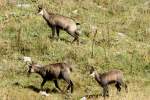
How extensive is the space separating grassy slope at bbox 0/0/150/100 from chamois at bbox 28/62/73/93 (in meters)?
0.46

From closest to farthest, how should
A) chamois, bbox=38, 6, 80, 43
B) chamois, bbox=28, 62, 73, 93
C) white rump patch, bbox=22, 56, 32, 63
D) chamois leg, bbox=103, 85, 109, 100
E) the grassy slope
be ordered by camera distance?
1. chamois, bbox=28, 62, 73, 93
2. chamois leg, bbox=103, 85, 109, 100
3. the grassy slope
4. white rump patch, bbox=22, 56, 32, 63
5. chamois, bbox=38, 6, 80, 43

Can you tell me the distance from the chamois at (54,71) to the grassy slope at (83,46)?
0.46 metres

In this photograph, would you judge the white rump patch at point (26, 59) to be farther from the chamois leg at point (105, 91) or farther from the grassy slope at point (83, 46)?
the chamois leg at point (105, 91)

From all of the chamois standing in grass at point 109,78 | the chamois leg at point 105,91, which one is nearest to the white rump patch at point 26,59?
the chamois standing in grass at point 109,78

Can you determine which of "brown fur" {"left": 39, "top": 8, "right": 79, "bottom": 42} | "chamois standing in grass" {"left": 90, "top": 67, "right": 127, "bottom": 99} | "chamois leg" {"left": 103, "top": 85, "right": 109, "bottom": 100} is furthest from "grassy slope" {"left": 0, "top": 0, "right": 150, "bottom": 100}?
"brown fur" {"left": 39, "top": 8, "right": 79, "bottom": 42}

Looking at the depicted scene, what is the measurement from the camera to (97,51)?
20078 millimetres

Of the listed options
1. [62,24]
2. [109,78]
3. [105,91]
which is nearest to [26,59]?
[62,24]

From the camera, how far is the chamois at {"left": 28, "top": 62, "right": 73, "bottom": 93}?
1628 centimetres

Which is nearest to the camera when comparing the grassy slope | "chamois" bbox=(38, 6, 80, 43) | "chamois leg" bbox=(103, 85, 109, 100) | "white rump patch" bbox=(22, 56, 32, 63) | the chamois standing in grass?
"chamois leg" bbox=(103, 85, 109, 100)

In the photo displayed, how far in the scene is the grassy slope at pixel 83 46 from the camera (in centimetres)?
1706

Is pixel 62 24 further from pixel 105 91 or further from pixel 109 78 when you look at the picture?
pixel 105 91

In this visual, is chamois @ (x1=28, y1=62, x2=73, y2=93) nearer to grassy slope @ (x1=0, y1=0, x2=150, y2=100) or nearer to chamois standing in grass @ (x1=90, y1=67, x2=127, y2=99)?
grassy slope @ (x1=0, y1=0, x2=150, y2=100)

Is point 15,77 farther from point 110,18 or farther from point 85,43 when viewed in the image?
point 110,18

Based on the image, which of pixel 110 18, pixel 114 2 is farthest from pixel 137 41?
pixel 114 2
